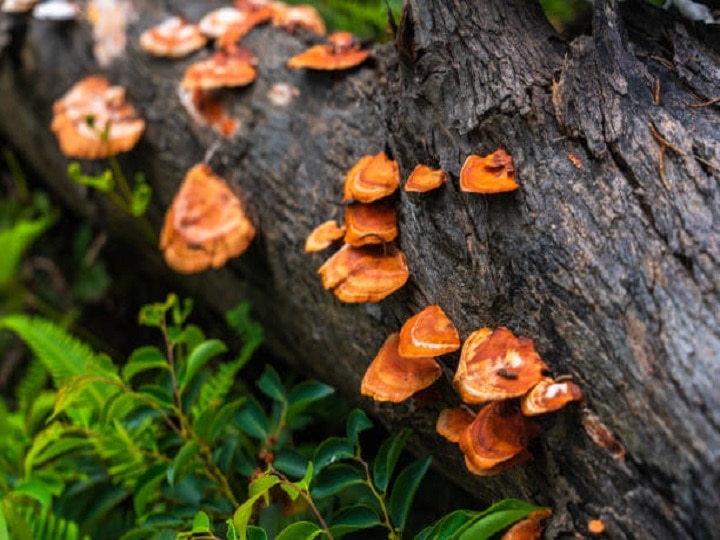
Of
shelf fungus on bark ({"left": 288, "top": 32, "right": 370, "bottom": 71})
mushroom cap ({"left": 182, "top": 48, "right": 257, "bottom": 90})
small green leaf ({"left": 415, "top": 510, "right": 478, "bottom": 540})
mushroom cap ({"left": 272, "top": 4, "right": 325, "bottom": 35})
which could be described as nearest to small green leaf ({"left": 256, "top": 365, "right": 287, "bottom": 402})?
small green leaf ({"left": 415, "top": 510, "right": 478, "bottom": 540})

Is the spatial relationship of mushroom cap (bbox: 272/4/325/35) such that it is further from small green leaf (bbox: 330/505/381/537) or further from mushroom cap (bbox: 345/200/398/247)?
small green leaf (bbox: 330/505/381/537)

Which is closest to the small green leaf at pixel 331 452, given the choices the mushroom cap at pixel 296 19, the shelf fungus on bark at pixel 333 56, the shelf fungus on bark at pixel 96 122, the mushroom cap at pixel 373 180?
the mushroom cap at pixel 373 180

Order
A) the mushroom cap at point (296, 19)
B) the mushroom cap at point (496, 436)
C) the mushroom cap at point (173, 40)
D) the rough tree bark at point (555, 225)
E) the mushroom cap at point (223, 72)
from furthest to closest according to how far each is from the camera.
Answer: the mushroom cap at point (173, 40), the mushroom cap at point (296, 19), the mushroom cap at point (223, 72), the mushroom cap at point (496, 436), the rough tree bark at point (555, 225)

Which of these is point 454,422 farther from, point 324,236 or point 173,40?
point 173,40

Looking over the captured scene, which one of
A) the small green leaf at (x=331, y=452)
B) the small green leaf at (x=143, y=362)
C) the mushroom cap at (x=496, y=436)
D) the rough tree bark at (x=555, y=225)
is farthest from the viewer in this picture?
the small green leaf at (x=143, y=362)

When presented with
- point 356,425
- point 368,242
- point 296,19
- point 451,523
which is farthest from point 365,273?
point 296,19

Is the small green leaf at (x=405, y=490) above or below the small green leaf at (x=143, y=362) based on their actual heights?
above

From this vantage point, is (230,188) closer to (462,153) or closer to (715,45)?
(462,153)

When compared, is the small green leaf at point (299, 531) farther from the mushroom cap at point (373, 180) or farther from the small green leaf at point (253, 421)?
the mushroom cap at point (373, 180)
